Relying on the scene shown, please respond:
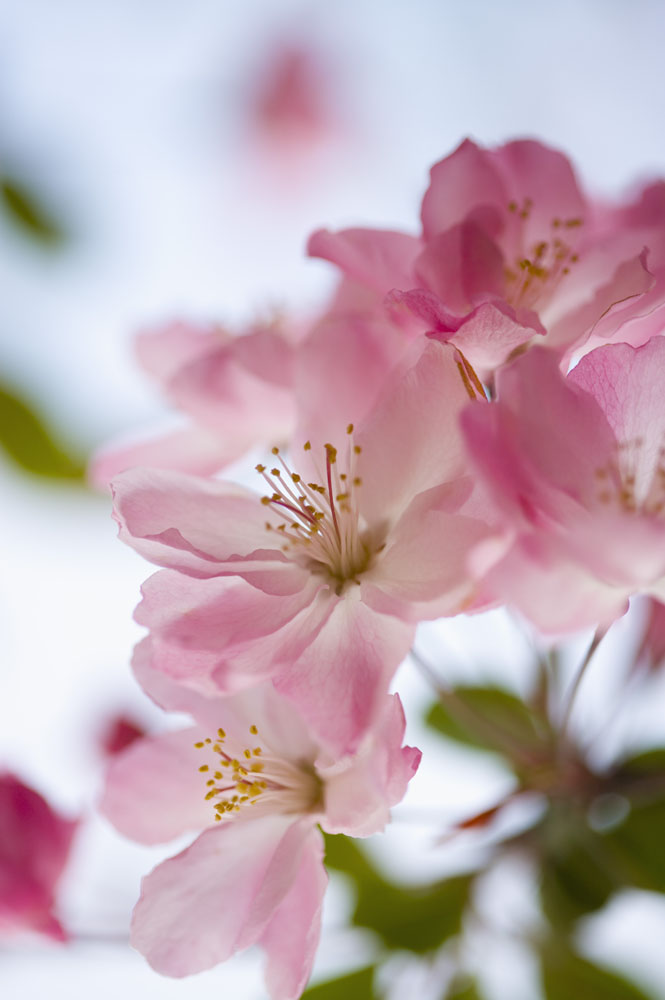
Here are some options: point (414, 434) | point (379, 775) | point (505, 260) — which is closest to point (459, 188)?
point (505, 260)

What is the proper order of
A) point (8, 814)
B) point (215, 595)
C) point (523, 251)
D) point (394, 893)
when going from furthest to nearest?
point (394, 893), point (8, 814), point (523, 251), point (215, 595)

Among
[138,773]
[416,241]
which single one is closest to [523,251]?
[416,241]

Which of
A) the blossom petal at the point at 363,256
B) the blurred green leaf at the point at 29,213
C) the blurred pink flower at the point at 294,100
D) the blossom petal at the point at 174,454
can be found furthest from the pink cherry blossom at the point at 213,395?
the blurred pink flower at the point at 294,100

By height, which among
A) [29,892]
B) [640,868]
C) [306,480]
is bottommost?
[640,868]

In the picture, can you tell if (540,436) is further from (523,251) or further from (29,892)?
(29,892)

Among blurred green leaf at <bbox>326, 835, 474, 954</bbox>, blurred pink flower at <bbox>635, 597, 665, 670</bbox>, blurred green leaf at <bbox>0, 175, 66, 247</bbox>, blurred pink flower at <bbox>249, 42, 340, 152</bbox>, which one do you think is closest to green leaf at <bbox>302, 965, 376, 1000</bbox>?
blurred green leaf at <bbox>326, 835, 474, 954</bbox>

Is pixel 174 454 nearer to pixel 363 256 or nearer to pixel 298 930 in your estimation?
pixel 363 256

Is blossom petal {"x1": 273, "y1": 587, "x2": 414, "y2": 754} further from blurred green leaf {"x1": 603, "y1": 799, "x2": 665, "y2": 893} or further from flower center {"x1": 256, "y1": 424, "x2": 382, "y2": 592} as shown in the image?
blurred green leaf {"x1": 603, "y1": 799, "x2": 665, "y2": 893}
